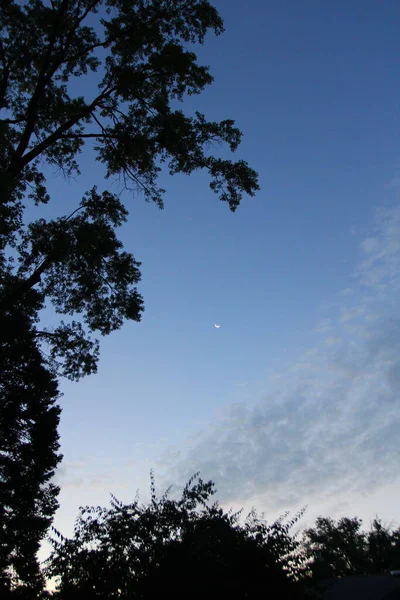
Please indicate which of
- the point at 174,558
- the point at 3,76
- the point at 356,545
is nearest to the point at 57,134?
the point at 3,76

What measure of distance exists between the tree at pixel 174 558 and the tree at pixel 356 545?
5510 cm

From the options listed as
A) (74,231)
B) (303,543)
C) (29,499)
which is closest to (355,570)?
(29,499)

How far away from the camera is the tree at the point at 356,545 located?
2269 inches

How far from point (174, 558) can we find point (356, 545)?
69717 millimetres

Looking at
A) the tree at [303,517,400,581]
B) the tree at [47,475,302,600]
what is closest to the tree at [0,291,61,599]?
the tree at [47,475,302,600]

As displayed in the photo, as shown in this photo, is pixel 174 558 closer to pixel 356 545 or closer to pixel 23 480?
pixel 23 480

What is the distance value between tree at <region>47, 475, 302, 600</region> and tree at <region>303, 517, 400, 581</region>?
5510cm

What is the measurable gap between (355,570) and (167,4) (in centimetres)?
6947

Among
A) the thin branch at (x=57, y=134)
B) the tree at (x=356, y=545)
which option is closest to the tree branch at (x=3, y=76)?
the thin branch at (x=57, y=134)

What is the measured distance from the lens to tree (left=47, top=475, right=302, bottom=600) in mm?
8406

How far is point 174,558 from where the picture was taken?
28.7ft

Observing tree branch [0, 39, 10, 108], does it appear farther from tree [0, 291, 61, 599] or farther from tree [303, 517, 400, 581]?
tree [303, 517, 400, 581]

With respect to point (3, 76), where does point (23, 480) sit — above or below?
below

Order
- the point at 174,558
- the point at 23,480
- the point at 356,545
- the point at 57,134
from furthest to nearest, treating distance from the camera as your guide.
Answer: the point at 356,545, the point at 23,480, the point at 57,134, the point at 174,558
